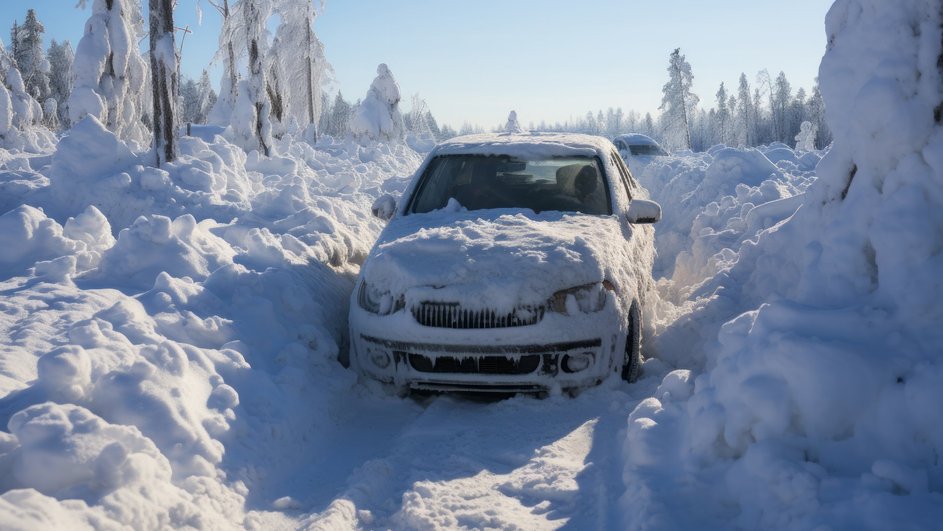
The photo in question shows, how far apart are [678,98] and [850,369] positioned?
59612 mm

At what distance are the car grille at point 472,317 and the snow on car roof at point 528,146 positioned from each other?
1.95 metres

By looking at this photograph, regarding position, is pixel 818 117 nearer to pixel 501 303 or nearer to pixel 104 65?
pixel 104 65

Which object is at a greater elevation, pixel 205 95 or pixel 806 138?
pixel 205 95

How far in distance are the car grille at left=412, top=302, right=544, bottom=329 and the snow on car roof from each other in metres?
1.95

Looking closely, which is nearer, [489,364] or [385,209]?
[489,364]

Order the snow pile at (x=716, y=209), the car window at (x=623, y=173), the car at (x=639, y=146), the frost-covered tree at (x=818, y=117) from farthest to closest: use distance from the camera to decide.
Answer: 1. the frost-covered tree at (x=818, y=117)
2. the car at (x=639, y=146)
3. the snow pile at (x=716, y=209)
4. the car window at (x=623, y=173)

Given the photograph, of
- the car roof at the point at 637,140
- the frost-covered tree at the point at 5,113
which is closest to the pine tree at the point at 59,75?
the frost-covered tree at the point at 5,113

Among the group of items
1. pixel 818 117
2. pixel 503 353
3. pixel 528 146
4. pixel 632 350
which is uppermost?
pixel 818 117

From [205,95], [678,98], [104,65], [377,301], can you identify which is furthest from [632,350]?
[678,98]

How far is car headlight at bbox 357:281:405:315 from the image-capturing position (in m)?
4.35

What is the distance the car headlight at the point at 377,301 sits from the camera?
14.3ft

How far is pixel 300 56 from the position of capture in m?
38.3

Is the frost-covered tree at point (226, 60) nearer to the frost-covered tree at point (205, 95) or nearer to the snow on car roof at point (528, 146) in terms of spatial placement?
the frost-covered tree at point (205, 95)

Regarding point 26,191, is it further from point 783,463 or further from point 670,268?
point 783,463
